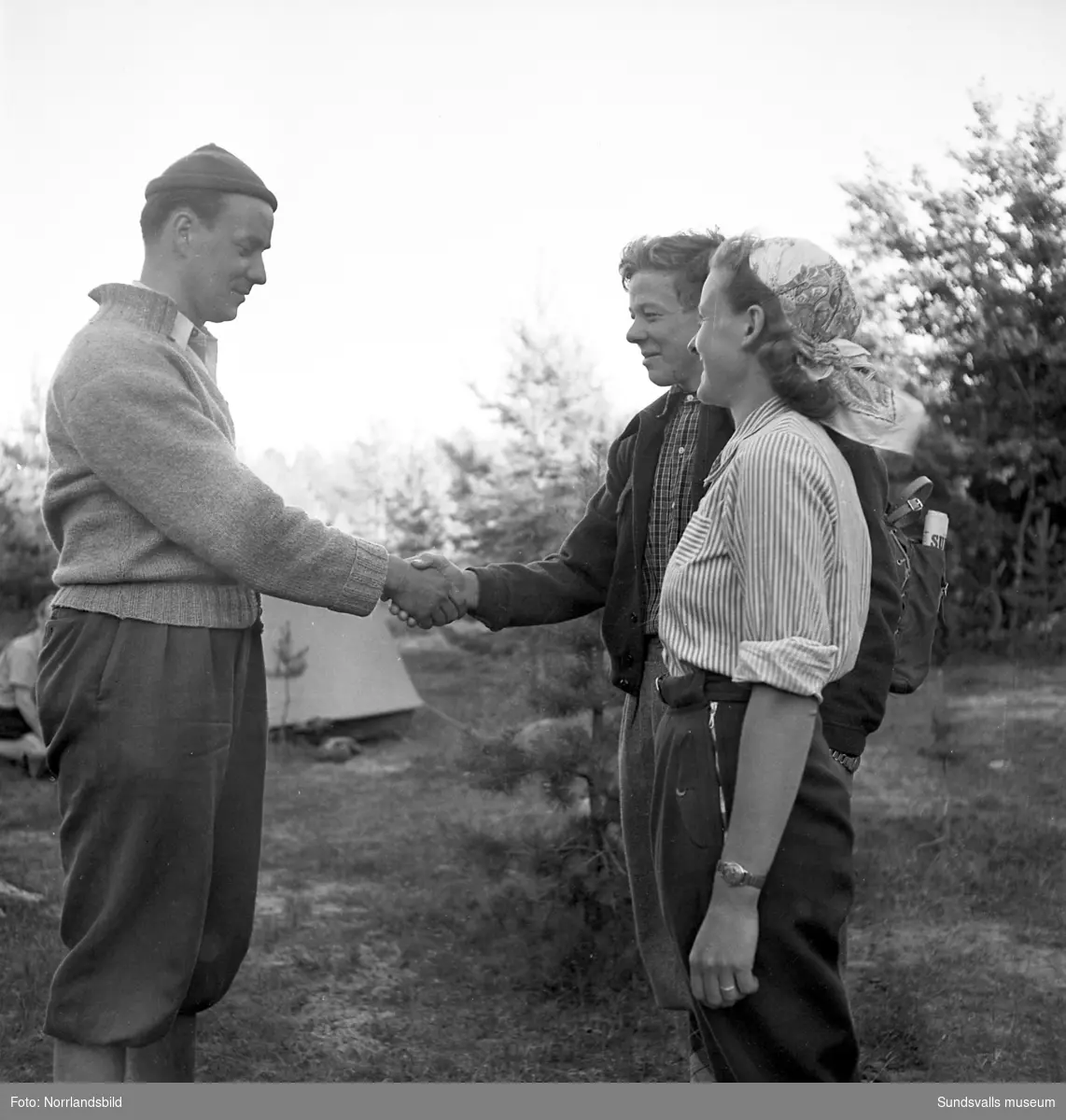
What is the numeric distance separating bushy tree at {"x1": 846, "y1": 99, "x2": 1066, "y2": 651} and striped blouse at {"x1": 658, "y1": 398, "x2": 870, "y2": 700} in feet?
10.5

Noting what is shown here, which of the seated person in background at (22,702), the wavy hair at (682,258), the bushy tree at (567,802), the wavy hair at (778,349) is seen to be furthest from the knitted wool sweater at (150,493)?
the seated person in background at (22,702)

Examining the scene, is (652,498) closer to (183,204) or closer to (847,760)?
(847,760)

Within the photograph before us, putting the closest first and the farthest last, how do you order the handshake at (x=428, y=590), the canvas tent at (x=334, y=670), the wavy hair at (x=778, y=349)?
the wavy hair at (x=778, y=349) < the handshake at (x=428, y=590) < the canvas tent at (x=334, y=670)

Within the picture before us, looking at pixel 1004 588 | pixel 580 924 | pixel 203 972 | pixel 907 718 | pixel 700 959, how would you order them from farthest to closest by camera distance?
1. pixel 907 718
2. pixel 1004 588
3. pixel 580 924
4. pixel 203 972
5. pixel 700 959

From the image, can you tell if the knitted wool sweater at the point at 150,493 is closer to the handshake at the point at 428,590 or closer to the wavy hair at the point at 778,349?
the handshake at the point at 428,590

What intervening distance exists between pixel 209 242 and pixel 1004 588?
4.07 m

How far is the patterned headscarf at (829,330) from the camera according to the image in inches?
74.9

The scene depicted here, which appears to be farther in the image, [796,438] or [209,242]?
[209,242]

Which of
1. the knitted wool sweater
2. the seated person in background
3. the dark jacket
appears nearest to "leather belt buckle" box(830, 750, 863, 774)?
the dark jacket

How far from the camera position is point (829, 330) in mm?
1934

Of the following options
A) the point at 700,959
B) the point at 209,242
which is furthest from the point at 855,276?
the point at 700,959

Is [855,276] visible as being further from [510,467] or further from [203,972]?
[203,972]

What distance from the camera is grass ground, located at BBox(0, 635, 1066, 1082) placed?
362cm

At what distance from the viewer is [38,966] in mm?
3891
